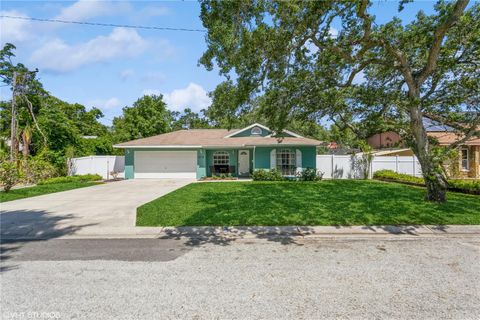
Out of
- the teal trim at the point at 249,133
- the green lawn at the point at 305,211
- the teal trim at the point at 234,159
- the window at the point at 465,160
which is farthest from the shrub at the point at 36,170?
the window at the point at 465,160

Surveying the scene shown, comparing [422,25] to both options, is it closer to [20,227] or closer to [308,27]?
[308,27]

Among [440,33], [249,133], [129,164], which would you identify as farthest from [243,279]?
[129,164]

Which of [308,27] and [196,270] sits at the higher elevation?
[308,27]

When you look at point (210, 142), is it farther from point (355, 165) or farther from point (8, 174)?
point (8, 174)

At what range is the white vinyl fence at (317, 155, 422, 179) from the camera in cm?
1894

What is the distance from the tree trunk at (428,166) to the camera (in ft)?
27.6

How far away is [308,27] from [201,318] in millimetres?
6530

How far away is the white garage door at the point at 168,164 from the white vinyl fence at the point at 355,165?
30.8 feet

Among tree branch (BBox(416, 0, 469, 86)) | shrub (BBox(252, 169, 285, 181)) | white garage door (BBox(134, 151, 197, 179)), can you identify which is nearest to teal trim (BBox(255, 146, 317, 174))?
shrub (BBox(252, 169, 285, 181))

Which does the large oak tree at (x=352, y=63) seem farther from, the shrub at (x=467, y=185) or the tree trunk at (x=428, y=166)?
the shrub at (x=467, y=185)

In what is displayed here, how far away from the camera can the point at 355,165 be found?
1925cm

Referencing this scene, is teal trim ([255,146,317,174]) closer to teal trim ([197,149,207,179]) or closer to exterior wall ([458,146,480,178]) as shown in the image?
teal trim ([197,149,207,179])

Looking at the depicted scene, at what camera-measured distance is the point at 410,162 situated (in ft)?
62.0

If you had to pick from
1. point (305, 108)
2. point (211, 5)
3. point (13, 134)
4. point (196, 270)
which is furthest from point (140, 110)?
point (196, 270)
